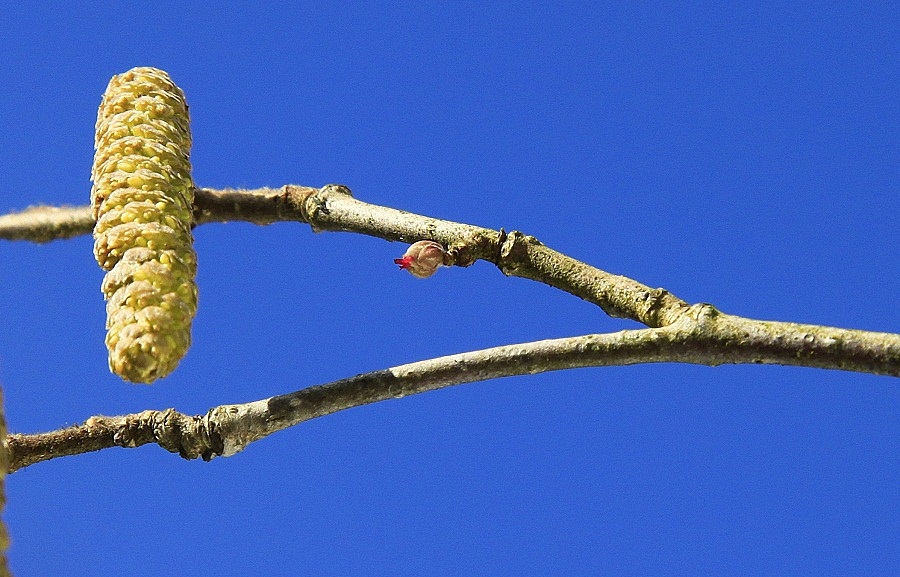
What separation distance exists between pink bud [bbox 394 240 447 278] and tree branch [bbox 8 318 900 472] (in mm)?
170

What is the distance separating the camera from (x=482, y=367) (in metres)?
1.11

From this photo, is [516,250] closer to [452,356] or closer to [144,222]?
[452,356]

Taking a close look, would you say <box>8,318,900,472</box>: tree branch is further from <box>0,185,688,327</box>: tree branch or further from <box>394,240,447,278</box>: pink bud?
<box>394,240,447,278</box>: pink bud

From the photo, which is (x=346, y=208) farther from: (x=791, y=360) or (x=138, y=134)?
(x=791, y=360)

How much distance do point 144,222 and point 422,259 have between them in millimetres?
334

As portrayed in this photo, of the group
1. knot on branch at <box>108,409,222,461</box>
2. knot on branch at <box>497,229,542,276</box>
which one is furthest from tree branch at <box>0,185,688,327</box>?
knot on branch at <box>108,409,222,461</box>

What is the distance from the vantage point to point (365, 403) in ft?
3.81

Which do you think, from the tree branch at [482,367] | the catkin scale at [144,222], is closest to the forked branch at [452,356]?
the tree branch at [482,367]

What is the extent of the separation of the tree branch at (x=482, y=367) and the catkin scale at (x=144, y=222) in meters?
0.17

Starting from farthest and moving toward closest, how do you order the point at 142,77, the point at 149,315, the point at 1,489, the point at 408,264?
the point at 142,77 < the point at 408,264 < the point at 149,315 < the point at 1,489

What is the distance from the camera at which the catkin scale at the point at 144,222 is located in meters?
1.04

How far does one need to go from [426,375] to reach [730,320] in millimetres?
332

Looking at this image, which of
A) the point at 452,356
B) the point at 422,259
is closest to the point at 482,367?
the point at 452,356

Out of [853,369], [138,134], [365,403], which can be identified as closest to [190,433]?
[365,403]
